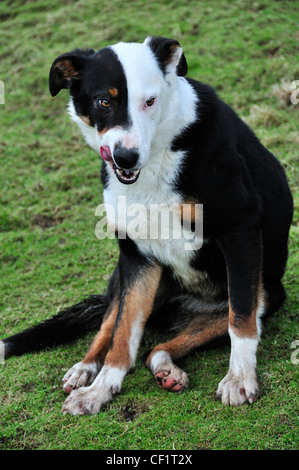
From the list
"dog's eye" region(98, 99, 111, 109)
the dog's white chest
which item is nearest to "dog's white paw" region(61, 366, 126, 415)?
the dog's white chest

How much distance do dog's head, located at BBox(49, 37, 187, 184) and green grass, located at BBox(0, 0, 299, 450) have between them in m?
0.83

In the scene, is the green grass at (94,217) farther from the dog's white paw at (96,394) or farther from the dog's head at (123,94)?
the dog's head at (123,94)

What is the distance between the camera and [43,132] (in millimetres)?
8156

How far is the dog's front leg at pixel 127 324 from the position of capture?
11.0 feet

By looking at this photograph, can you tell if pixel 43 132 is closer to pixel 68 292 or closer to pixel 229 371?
pixel 68 292

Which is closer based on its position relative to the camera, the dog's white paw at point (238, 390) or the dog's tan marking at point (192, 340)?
the dog's white paw at point (238, 390)

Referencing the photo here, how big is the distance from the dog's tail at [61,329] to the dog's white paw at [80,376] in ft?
1.50

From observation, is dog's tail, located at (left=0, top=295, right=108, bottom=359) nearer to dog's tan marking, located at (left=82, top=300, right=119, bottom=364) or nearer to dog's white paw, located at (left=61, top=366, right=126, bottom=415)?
dog's tan marking, located at (left=82, top=300, right=119, bottom=364)

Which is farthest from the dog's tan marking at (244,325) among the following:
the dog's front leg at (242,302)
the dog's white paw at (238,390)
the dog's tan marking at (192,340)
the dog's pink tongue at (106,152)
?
the dog's pink tongue at (106,152)

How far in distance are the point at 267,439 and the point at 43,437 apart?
1175 mm

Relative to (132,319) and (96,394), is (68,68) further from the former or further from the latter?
(96,394)

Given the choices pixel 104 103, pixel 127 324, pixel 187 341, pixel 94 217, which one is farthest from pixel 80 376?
pixel 94 217

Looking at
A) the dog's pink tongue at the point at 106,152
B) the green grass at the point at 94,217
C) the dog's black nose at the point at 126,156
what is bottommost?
the green grass at the point at 94,217
